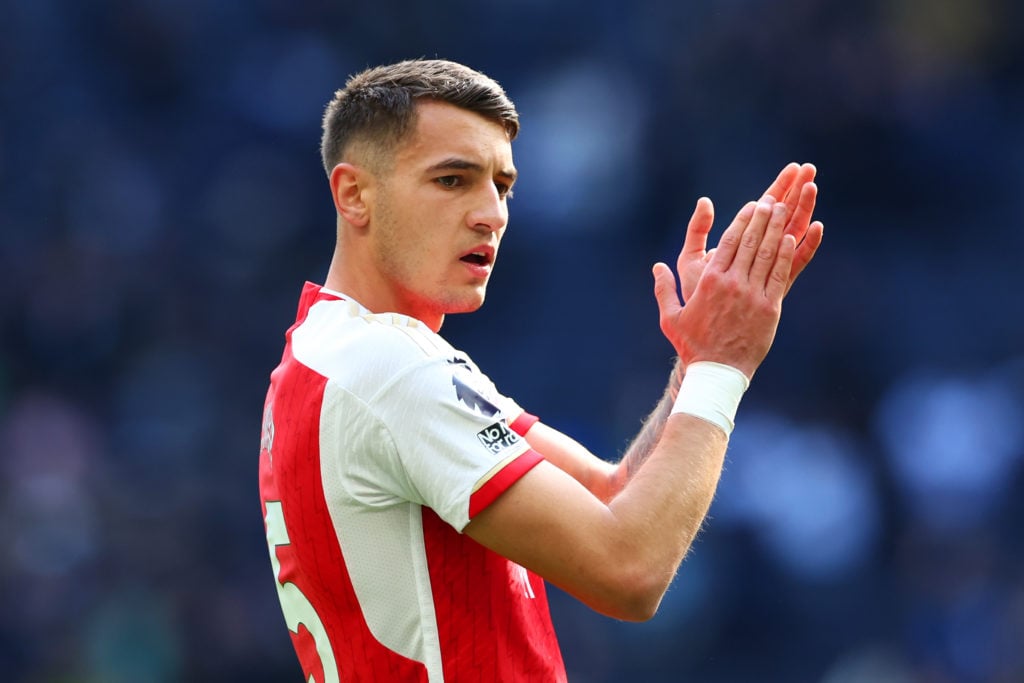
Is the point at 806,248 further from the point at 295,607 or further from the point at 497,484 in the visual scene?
the point at 295,607

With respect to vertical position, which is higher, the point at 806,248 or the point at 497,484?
the point at 806,248

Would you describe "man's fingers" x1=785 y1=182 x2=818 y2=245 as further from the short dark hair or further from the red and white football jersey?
the red and white football jersey

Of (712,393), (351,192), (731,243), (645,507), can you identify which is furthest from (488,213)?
(645,507)

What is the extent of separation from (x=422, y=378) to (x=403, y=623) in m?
0.52

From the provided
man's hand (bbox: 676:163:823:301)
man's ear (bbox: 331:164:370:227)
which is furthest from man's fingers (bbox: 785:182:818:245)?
man's ear (bbox: 331:164:370:227)

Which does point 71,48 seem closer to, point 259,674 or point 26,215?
point 26,215

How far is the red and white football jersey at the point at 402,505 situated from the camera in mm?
2455

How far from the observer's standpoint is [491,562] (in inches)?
103

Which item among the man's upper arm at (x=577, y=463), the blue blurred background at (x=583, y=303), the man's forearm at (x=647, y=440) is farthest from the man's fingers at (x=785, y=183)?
the blue blurred background at (x=583, y=303)

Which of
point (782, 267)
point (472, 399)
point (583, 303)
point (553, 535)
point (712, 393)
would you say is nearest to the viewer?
point (553, 535)

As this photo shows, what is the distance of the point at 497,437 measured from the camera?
8.14ft

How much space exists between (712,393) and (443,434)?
2.03 feet

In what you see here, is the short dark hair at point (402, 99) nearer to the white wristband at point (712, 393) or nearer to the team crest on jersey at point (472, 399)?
the team crest on jersey at point (472, 399)

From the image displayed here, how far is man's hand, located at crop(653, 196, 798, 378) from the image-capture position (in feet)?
8.98
